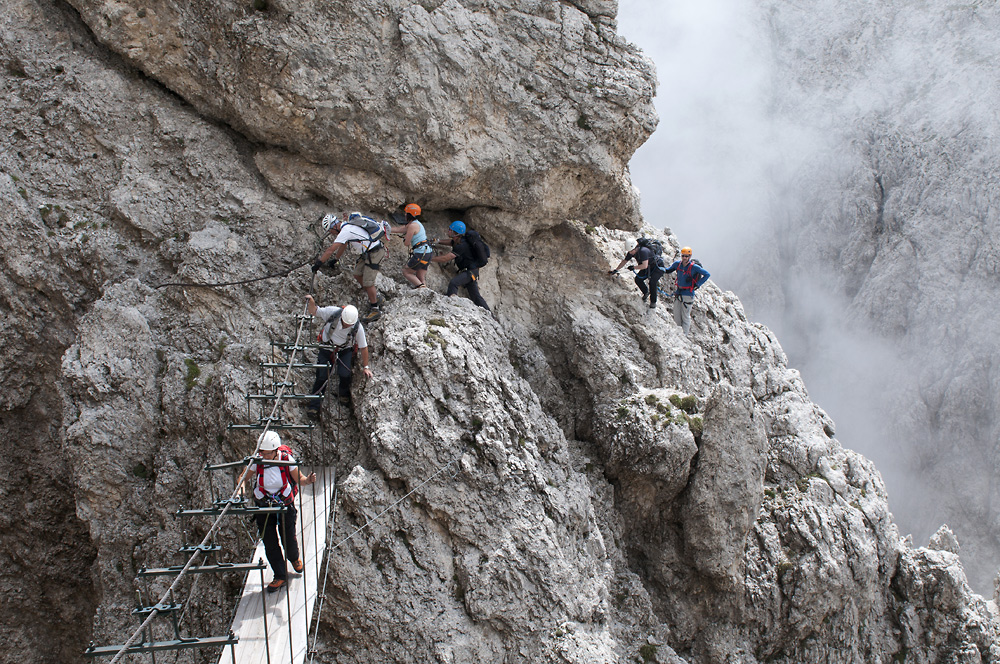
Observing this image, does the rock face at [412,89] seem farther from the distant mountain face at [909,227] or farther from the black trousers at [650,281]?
the distant mountain face at [909,227]

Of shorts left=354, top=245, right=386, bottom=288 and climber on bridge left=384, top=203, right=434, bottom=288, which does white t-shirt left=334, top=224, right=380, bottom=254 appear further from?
climber on bridge left=384, top=203, right=434, bottom=288

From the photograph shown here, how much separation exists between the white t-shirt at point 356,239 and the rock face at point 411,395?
1.09m

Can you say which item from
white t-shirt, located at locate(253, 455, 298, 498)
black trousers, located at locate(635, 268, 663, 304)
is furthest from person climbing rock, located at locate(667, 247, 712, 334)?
white t-shirt, located at locate(253, 455, 298, 498)

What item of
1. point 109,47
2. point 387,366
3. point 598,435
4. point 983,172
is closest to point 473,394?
point 387,366

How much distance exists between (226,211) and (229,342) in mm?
2814

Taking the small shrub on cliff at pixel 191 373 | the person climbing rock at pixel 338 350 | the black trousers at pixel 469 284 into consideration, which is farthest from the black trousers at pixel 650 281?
the small shrub on cliff at pixel 191 373

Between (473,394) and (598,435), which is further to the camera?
(598,435)

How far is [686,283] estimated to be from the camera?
51.6 feet

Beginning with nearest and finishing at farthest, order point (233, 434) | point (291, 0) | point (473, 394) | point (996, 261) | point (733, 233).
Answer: point (233, 434) < point (473, 394) < point (291, 0) < point (996, 261) < point (733, 233)

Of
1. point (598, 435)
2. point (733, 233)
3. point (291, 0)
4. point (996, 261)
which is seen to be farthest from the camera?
point (733, 233)

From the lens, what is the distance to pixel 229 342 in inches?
428

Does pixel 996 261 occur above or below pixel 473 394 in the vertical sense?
above

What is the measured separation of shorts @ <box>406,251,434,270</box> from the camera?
12062mm

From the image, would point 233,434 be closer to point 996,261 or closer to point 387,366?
point 387,366
